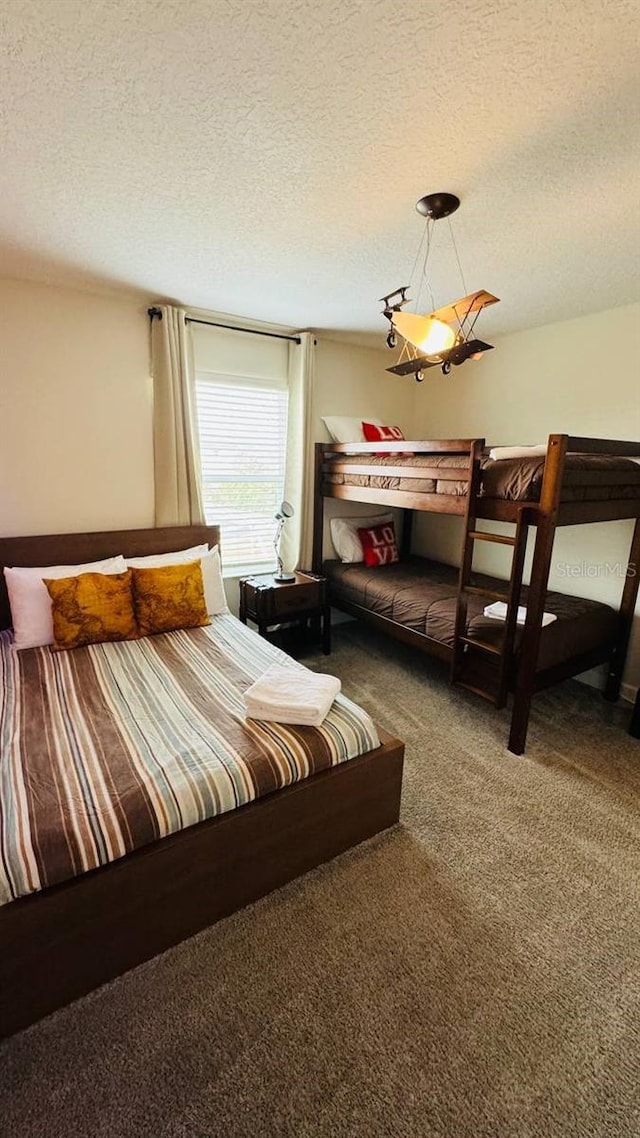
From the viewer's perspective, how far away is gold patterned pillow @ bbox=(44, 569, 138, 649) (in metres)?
2.36

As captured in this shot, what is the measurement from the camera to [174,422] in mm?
2992

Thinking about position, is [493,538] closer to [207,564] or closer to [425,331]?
[425,331]

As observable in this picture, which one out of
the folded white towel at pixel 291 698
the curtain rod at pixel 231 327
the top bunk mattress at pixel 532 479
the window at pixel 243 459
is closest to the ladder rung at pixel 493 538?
the top bunk mattress at pixel 532 479

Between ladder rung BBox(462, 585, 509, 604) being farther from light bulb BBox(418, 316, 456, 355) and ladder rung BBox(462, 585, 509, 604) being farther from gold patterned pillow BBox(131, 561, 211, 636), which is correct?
gold patterned pillow BBox(131, 561, 211, 636)

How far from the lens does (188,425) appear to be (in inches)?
120

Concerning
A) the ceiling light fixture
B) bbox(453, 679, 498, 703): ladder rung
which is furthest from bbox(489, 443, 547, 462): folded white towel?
bbox(453, 679, 498, 703): ladder rung

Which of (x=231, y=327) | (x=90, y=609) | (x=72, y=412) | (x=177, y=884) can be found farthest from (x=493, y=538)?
(x=72, y=412)

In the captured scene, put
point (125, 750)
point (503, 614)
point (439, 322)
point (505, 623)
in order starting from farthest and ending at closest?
point (503, 614), point (505, 623), point (439, 322), point (125, 750)

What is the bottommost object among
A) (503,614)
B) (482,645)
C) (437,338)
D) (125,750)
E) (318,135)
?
(125,750)

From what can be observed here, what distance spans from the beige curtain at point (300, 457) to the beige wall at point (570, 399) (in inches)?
52.1

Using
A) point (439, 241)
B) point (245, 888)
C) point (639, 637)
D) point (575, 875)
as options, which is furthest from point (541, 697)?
point (439, 241)

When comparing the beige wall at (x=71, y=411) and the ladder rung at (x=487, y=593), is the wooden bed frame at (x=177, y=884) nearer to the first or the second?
the ladder rung at (x=487, y=593)

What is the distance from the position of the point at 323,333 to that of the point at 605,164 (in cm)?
234

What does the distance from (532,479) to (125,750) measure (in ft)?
6.91
